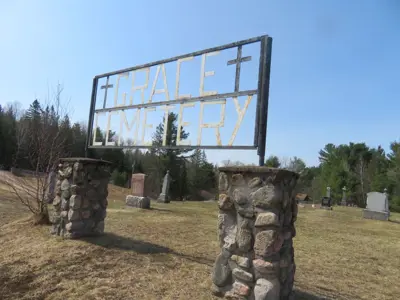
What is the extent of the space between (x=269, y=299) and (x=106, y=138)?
404 cm

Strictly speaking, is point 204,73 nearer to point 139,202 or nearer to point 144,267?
point 144,267

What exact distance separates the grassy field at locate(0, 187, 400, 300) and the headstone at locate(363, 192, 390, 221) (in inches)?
390

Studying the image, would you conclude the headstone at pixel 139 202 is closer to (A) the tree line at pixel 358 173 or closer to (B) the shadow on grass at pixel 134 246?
(B) the shadow on grass at pixel 134 246

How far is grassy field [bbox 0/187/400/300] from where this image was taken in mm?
3670

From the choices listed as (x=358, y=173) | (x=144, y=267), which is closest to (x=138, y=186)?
(x=144, y=267)

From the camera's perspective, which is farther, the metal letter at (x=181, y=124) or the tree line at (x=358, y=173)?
the tree line at (x=358, y=173)

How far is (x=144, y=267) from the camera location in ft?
14.2

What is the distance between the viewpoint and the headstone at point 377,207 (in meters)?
16.0

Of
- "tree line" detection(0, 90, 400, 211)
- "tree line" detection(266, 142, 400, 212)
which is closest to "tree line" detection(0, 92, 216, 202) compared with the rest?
"tree line" detection(0, 90, 400, 211)

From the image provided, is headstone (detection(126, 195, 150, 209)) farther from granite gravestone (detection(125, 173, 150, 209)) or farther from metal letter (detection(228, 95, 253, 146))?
metal letter (detection(228, 95, 253, 146))

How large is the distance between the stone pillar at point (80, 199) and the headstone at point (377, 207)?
50.6 ft

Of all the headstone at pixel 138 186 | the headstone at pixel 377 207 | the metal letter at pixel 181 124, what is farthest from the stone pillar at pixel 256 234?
the headstone at pixel 377 207

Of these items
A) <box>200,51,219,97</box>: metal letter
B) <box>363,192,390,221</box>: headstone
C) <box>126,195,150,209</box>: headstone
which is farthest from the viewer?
<box>363,192,390,221</box>: headstone

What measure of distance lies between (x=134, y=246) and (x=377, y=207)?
15.6 metres
